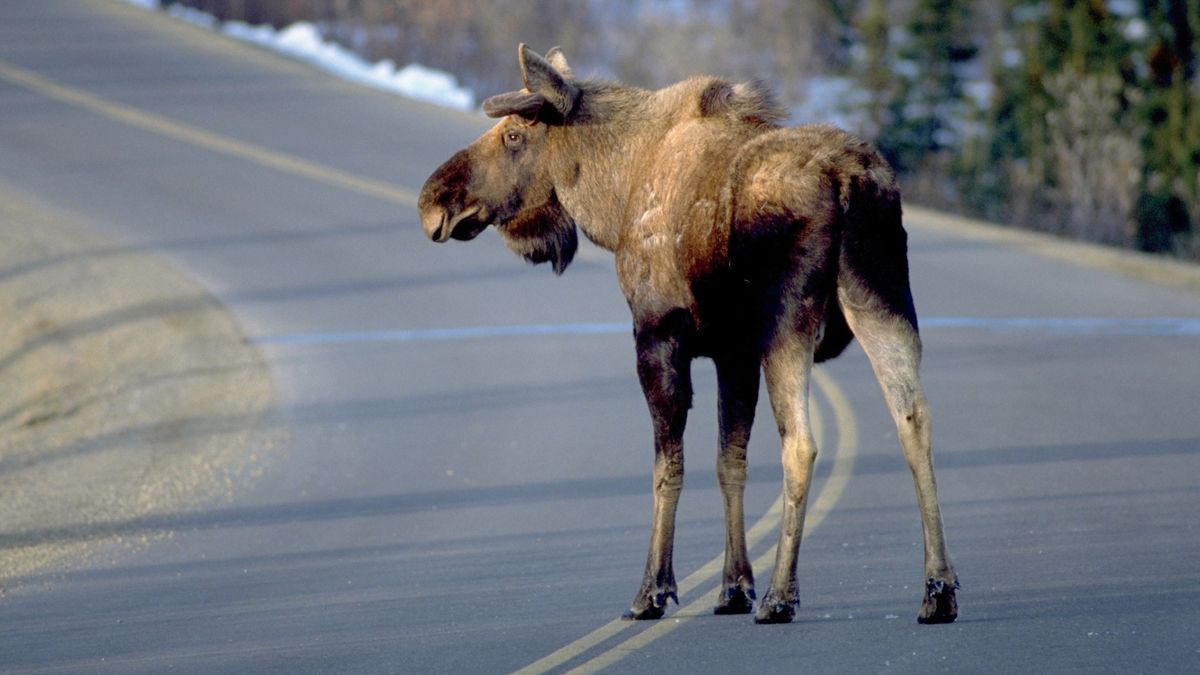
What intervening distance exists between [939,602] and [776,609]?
64 centimetres

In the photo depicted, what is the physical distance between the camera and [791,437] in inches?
289

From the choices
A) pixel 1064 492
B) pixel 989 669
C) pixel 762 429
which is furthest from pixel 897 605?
pixel 762 429

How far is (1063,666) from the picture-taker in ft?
22.5

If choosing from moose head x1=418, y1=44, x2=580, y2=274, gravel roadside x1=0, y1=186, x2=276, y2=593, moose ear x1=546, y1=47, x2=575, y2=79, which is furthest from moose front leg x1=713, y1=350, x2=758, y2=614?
gravel roadside x1=0, y1=186, x2=276, y2=593

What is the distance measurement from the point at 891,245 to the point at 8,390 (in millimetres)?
10654

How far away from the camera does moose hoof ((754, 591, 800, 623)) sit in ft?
24.3

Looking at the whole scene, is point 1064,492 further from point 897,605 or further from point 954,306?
point 954,306

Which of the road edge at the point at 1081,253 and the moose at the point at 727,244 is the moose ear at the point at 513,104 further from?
the road edge at the point at 1081,253

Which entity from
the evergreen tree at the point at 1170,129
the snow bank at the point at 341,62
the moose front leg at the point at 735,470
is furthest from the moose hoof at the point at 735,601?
the snow bank at the point at 341,62

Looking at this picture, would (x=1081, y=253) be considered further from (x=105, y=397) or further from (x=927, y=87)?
(x=105, y=397)

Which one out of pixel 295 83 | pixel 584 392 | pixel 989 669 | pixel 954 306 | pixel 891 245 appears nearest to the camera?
pixel 989 669

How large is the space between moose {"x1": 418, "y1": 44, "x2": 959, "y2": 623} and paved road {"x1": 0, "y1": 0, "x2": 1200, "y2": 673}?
1.92 ft

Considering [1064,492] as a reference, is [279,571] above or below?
below

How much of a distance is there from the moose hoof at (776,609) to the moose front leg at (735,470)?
0.29 metres
